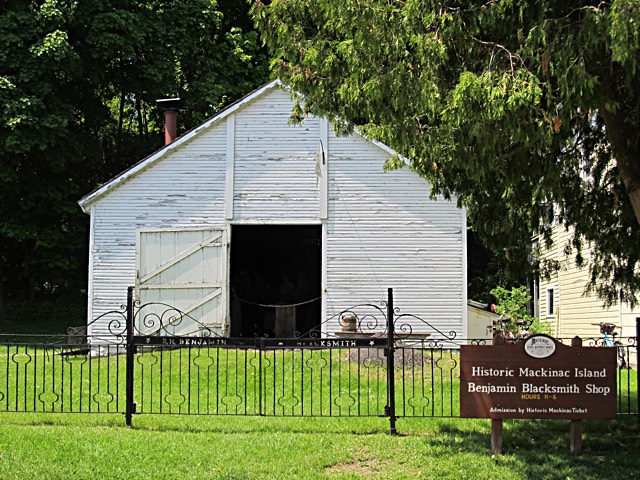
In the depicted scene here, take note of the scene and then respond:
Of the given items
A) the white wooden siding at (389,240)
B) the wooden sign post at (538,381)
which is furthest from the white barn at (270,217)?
the wooden sign post at (538,381)

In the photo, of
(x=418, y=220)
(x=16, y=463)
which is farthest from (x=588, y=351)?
(x=418, y=220)

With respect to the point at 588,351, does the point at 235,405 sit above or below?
below

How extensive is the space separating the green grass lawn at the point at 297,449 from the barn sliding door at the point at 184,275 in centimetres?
710

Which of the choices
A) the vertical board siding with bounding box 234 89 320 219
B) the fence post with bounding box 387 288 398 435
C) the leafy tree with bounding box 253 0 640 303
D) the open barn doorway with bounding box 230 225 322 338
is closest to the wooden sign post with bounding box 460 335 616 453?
the fence post with bounding box 387 288 398 435

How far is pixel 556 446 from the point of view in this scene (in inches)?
354

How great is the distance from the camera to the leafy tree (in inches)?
240

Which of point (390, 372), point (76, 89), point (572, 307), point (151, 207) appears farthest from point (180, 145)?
point (572, 307)

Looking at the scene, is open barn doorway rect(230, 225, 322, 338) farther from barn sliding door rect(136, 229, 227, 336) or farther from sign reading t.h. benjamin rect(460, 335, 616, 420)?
sign reading t.h. benjamin rect(460, 335, 616, 420)

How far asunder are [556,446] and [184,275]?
1052cm

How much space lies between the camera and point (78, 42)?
82.2 ft

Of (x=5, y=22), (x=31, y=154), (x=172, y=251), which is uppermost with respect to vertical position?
(x=5, y=22)

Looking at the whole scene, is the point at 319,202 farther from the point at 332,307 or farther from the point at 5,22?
the point at 5,22

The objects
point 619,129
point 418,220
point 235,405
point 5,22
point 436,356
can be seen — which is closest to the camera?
point 619,129

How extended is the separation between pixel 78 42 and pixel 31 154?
3.94 m
